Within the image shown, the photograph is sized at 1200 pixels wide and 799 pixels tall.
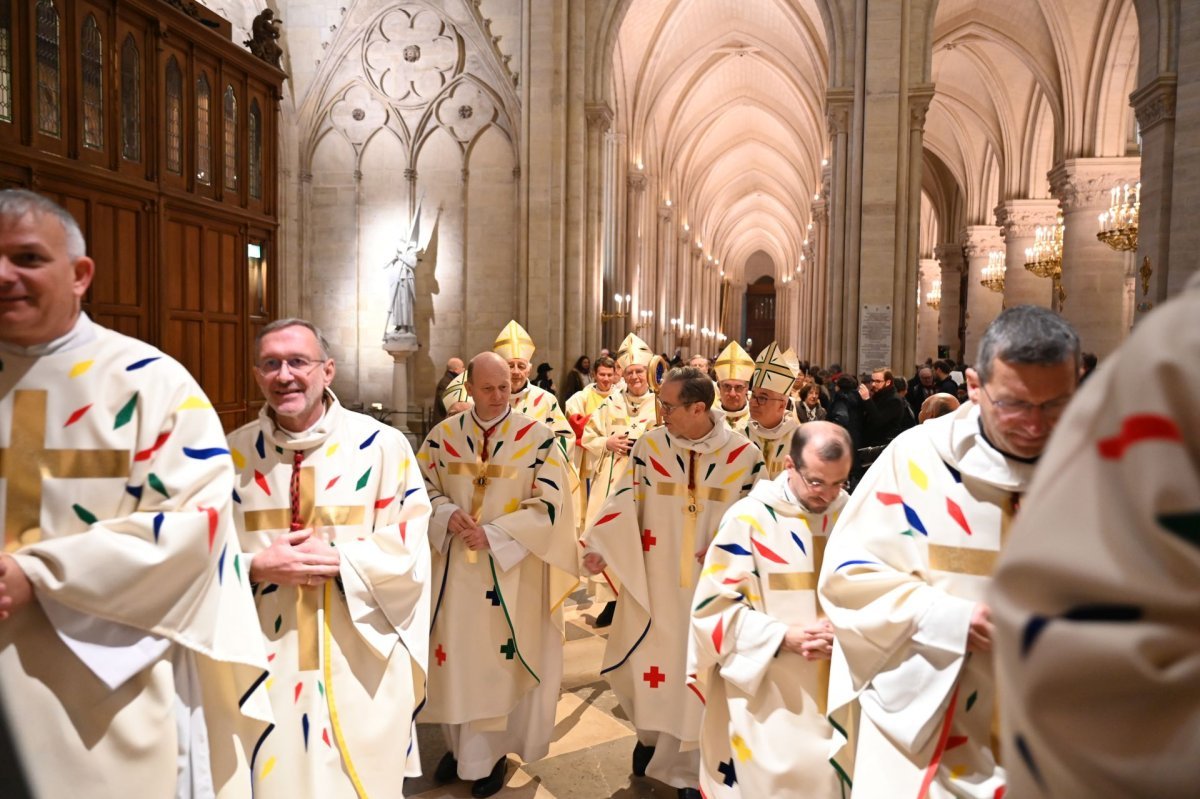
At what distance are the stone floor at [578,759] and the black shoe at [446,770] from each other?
39 mm

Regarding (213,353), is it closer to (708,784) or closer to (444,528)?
(444,528)

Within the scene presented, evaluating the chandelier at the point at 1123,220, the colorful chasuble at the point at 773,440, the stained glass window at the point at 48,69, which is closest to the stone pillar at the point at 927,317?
the chandelier at the point at 1123,220

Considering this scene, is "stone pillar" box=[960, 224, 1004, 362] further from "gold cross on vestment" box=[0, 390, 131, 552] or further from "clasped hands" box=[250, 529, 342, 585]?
"gold cross on vestment" box=[0, 390, 131, 552]

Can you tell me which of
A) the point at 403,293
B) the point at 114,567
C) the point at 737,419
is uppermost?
the point at 403,293

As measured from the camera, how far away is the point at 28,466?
76.5 inches

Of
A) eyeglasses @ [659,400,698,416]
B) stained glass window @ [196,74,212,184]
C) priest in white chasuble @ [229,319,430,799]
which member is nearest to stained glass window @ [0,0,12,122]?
stained glass window @ [196,74,212,184]

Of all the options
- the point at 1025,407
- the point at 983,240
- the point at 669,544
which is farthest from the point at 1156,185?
the point at 983,240

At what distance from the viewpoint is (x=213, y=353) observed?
783 cm

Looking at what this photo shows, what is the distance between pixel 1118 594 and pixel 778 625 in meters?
2.01

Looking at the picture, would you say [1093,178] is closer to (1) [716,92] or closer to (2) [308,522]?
(1) [716,92]

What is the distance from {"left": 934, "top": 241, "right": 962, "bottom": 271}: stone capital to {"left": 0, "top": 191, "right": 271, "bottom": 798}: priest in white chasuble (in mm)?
31708

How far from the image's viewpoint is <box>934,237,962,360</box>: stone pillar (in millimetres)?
29281

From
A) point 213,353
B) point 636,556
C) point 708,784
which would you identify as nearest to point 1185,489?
point 708,784

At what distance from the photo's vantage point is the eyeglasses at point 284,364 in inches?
103
